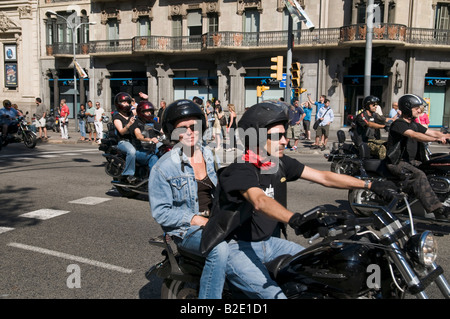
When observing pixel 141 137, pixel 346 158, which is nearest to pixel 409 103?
pixel 346 158

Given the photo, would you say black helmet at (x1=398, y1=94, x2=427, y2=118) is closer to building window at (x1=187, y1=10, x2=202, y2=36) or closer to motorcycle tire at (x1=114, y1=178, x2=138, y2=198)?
motorcycle tire at (x1=114, y1=178, x2=138, y2=198)

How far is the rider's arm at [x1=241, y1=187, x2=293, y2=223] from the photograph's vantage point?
2.35 metres

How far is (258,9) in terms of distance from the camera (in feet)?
91.7

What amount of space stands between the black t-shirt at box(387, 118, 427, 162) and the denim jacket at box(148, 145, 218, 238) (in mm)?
3845

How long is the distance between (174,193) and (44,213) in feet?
14.8

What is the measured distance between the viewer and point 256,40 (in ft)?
90.5

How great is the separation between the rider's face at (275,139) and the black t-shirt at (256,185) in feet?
0.48

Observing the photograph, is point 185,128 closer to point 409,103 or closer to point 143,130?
point 409,103

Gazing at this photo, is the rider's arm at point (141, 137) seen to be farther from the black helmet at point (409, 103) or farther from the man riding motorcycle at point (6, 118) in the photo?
the man riding motorcycle at point (6, 118)

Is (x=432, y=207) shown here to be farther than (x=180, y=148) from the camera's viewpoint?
Yes

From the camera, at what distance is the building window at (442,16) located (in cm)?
2525
